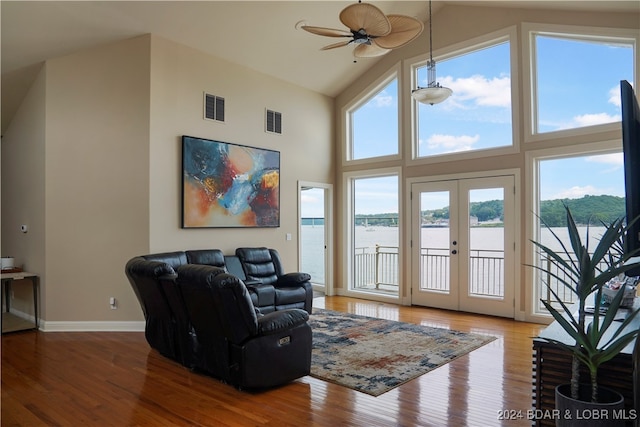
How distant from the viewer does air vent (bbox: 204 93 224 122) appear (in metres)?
5.97

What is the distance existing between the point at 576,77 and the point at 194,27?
505 centimetres

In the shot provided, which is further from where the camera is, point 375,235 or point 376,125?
point 375,235

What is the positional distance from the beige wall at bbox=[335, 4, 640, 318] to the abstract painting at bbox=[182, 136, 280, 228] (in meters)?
1.72

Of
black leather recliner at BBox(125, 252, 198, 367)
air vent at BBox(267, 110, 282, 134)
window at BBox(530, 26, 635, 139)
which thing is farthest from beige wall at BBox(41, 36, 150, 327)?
window at BBox(530, 26, 635, 139)

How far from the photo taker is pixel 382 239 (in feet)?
24.9

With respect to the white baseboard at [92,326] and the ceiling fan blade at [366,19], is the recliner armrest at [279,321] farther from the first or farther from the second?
the white baseboard at [92,326]

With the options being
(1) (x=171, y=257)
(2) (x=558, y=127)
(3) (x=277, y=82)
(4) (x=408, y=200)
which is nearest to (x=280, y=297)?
(1) (x=171, y=257)

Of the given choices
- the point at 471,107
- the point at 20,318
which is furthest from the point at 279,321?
the point at 471,107

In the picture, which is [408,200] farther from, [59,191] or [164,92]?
[59,191]

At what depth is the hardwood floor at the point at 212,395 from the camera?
286 centimetres

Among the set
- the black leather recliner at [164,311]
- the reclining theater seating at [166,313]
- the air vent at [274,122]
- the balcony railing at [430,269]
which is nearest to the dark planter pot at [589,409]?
the reclining theater seating at [166,313]

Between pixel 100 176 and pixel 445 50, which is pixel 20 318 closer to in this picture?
pixel 100 176

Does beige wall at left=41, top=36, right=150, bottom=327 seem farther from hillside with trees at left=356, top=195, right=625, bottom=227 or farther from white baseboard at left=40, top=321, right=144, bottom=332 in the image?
hillside with trees at left=356, top=195, right=625, bottom=227

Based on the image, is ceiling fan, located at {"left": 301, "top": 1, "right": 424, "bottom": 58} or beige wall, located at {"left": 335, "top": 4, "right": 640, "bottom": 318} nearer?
ceiling fan, located at {"left": 301, "top": 1, "right": 424, "bottom": 58}
